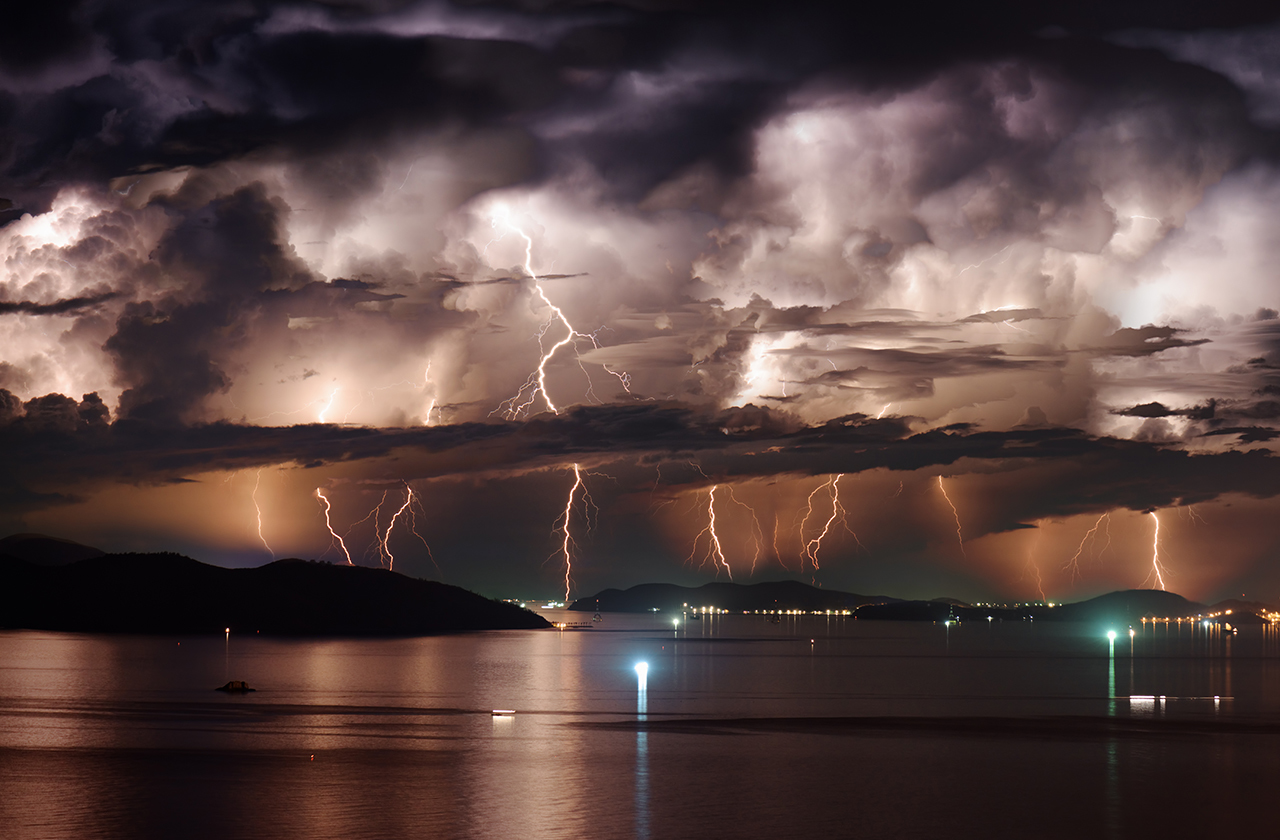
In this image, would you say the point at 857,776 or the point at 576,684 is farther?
the point at 576,684

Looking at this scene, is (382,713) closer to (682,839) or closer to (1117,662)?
(682,839)

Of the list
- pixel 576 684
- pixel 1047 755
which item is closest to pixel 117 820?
pixel 1047 755

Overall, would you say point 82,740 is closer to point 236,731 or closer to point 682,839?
point 236,731

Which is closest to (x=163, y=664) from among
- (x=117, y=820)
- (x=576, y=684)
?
(x=576, y=684)

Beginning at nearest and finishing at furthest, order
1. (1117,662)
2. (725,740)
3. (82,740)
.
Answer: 1. (82,740)
2. (725,740)
3. (1117,662)

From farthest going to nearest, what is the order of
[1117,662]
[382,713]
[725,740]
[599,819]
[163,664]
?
1. [1117,662]
2. [163,664]
3. [382,713]
4. [725,740]
5. [599,819]

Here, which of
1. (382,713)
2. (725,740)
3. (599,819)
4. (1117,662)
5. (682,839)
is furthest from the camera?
(1117,662)
